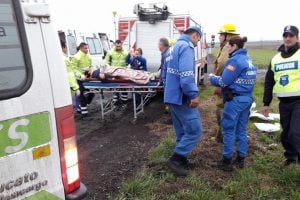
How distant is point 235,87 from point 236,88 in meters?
0.02

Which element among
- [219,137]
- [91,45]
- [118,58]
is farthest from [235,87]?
[91,45]

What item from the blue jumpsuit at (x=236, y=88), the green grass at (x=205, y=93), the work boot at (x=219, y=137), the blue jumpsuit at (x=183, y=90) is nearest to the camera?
the blue jumpsuit at (x=183, y=90)

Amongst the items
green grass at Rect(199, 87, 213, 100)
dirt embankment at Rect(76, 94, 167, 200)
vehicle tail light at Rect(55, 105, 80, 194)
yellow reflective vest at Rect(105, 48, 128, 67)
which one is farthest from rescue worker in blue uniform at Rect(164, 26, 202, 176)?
green grass at Rect(199, 87, 213, 100)

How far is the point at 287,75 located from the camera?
4.78m

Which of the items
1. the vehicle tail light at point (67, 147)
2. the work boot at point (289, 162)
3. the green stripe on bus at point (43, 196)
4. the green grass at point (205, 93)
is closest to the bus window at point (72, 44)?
the green grass at point (205, 93)

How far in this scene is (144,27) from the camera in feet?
38.5

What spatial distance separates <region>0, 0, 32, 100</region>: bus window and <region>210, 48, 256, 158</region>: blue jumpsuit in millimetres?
3112

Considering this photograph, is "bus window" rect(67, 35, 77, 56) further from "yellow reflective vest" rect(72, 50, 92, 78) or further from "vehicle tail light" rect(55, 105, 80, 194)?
"vehicle tail light" rect(55, 105, 80, 194)

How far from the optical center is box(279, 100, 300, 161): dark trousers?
15.3 feet

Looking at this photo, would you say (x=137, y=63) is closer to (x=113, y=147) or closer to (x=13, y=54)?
(x=113, y=147)

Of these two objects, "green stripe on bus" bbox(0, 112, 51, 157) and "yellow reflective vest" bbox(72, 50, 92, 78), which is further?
"yellow reflective vest" bbox(72, 50, 92, 78)

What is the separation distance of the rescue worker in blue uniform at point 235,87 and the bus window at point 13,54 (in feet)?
10.2

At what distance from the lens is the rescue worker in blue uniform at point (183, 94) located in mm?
4512

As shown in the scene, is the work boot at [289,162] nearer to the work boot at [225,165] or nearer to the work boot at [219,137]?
the work boot at [225,165]
